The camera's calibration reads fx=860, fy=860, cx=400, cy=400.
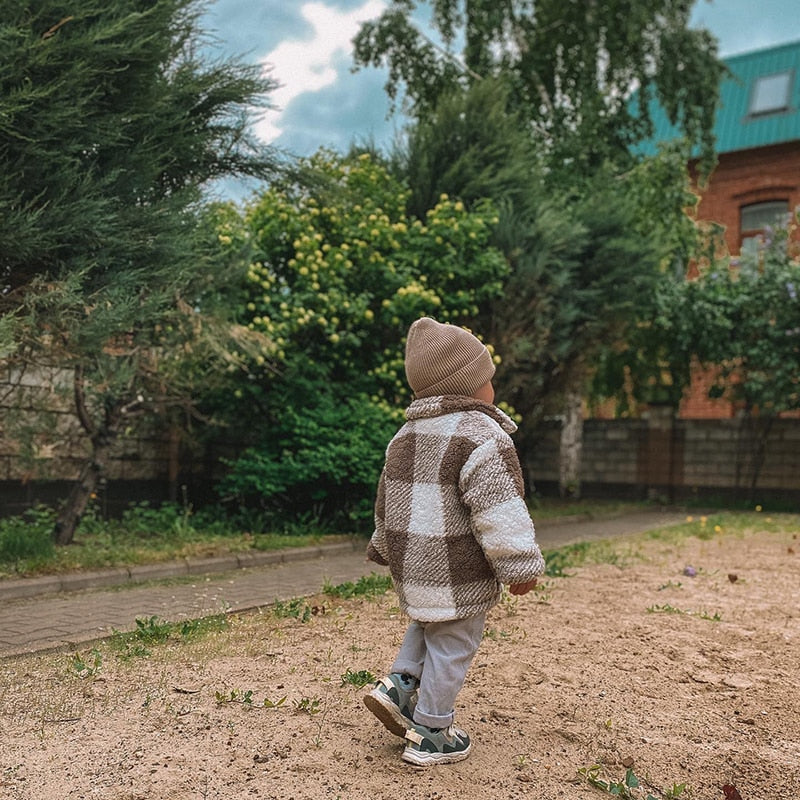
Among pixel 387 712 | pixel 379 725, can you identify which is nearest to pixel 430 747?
pixel 387 712

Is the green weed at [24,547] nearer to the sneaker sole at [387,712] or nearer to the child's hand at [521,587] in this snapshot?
the sneaker sole at [387,712]

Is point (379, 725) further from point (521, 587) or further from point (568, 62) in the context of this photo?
point (568, 62)

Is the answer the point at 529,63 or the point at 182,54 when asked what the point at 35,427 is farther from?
the point at 529,63

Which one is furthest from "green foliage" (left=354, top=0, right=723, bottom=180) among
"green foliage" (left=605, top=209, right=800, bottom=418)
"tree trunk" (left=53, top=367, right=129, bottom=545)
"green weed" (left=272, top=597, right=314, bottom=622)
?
"green weed" (left=272, top=597, right=314, bottom=622)

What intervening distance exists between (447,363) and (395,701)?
1.21 meters

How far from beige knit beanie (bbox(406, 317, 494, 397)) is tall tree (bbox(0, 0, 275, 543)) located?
3426mm

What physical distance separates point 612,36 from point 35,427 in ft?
41.6

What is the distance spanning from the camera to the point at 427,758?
292cm

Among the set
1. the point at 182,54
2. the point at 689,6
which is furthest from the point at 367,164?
the point at 689,6

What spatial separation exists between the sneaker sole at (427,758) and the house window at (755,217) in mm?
22271

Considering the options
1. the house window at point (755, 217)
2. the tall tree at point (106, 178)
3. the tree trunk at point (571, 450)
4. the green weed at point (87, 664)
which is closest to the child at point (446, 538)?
the green weed at point (87, 664)

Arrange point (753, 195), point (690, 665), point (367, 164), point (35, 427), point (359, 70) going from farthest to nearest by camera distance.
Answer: point (753, 195), point (359, 70), point (367, 164), point (35, 427), point (690, 665)

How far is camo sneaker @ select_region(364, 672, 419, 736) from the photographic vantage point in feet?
9.66

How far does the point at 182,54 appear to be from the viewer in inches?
283
